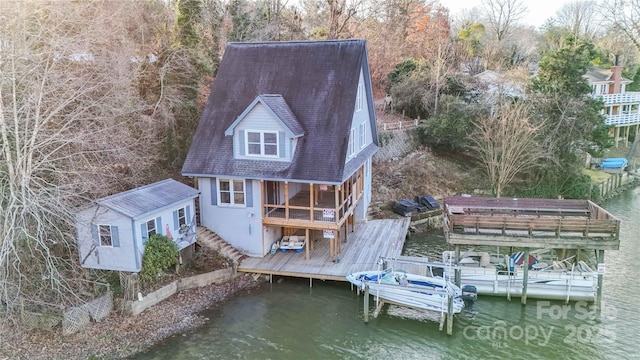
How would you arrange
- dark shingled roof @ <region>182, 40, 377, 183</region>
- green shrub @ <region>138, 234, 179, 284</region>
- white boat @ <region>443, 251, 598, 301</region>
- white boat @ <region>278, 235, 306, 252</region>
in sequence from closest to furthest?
green shrub @ <region>138, 234, 179, 284</region>, white boat @ <region>443, 251, 598, 301</region>, dark shingled roof @ <region>182, 40, 377, 183</region>, white boat @ <region>278, 235, 306, 252</region>

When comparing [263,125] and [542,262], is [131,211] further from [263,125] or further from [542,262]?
[542,262]

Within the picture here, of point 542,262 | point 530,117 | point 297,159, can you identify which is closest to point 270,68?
point 297,159

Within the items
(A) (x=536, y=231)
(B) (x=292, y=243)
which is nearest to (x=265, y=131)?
(B) (x=292, y=243)

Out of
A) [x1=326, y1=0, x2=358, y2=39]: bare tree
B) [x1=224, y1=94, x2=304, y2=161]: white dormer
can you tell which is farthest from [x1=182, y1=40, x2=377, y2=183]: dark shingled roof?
[x1=326, y1=0, x2=358, y2=39]: bare tree

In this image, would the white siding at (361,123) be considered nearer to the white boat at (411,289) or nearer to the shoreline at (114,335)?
the white boat at (411,289)

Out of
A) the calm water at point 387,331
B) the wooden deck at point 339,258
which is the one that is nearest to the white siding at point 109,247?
the calm water at point 387,331

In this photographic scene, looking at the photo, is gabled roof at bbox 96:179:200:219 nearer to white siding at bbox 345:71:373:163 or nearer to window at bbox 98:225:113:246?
window at bbox 98:225:113:246

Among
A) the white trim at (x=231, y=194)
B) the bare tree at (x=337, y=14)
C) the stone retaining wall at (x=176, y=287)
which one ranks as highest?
the bare tree at (x=337, y=14)
